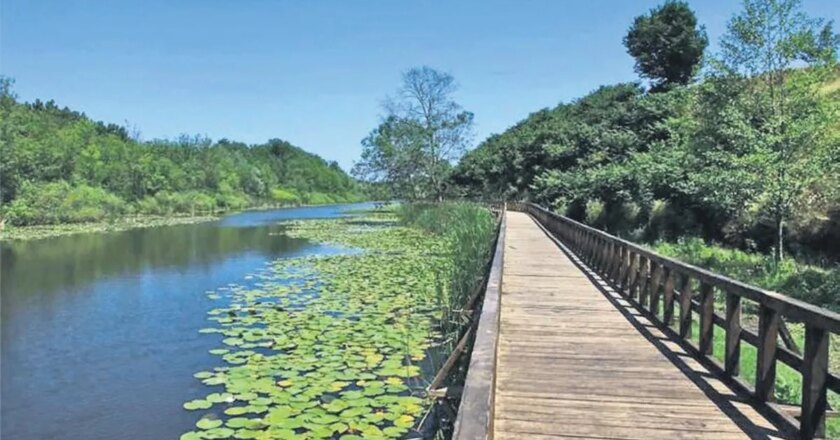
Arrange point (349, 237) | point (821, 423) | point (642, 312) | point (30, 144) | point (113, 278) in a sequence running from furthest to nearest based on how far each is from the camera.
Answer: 1. point (30, 144)
2. point (349, 237)
3. point (113, 278)
4. point (642, 312)
5. point (821, 423)

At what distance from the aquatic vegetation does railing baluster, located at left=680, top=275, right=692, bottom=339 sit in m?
2.84

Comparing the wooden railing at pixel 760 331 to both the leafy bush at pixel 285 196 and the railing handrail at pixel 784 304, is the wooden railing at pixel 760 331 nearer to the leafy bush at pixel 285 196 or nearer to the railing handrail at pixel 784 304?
the railing handrail at pixel 784 304

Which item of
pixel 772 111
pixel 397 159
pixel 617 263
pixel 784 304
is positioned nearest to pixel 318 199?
pixel 397 159

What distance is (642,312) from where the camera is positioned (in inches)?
294

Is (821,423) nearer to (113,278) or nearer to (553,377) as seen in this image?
(553,377)

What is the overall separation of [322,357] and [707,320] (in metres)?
5.01

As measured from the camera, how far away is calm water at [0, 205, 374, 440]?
6750 mm

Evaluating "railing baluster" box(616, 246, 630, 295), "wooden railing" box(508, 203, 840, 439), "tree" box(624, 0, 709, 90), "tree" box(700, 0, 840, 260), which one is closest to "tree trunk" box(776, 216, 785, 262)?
"tree" box(700, 0, 840, 260)

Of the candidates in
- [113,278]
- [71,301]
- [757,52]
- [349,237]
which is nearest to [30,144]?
[349,237]

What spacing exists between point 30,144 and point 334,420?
45.9 m

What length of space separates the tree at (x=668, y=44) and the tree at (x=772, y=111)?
27481 millimetres

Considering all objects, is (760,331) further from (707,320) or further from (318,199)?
(318,199)

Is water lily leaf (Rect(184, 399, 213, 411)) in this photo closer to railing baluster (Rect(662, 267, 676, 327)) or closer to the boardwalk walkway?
the boardwalk walkway

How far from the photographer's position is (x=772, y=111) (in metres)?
14.2
